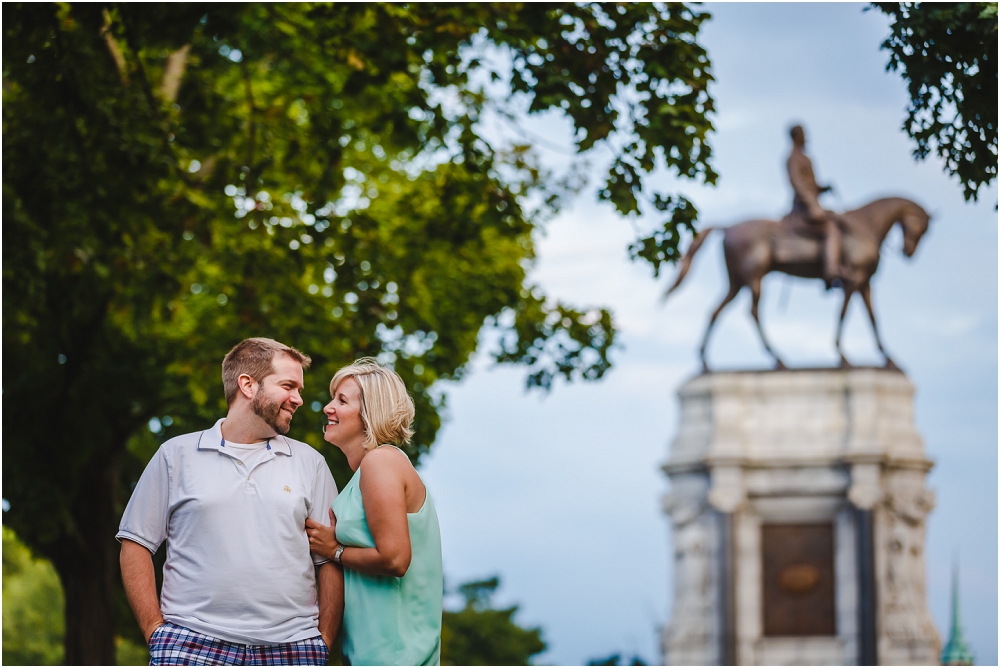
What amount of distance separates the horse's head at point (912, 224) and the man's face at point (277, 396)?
14253 mm

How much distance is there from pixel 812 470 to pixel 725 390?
1.44m

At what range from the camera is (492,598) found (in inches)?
847

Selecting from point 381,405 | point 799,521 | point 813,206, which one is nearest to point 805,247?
point 813,206

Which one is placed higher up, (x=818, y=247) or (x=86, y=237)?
(x=818, y=247)

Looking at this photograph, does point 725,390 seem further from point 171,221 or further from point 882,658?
point 171,221

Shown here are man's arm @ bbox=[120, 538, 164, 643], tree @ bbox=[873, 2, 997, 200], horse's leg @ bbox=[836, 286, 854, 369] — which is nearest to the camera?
man's arm @ bbox=[120, 538, 164, 643]

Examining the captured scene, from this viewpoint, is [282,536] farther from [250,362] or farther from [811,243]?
[811,243]

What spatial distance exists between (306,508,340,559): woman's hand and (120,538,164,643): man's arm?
1.47 ft

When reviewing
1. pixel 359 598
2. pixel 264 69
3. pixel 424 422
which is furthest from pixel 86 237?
pixel 359 598

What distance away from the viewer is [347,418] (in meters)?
3.69

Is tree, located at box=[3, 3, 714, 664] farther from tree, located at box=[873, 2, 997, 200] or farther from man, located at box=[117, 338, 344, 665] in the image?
man, located at box=[117, 338, 344, 665]

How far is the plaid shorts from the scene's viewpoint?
3.56 meters

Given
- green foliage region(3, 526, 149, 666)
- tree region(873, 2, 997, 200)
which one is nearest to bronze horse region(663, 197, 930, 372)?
tree region(873, 2, 997, 200)

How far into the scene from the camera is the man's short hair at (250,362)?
3.71 meters
